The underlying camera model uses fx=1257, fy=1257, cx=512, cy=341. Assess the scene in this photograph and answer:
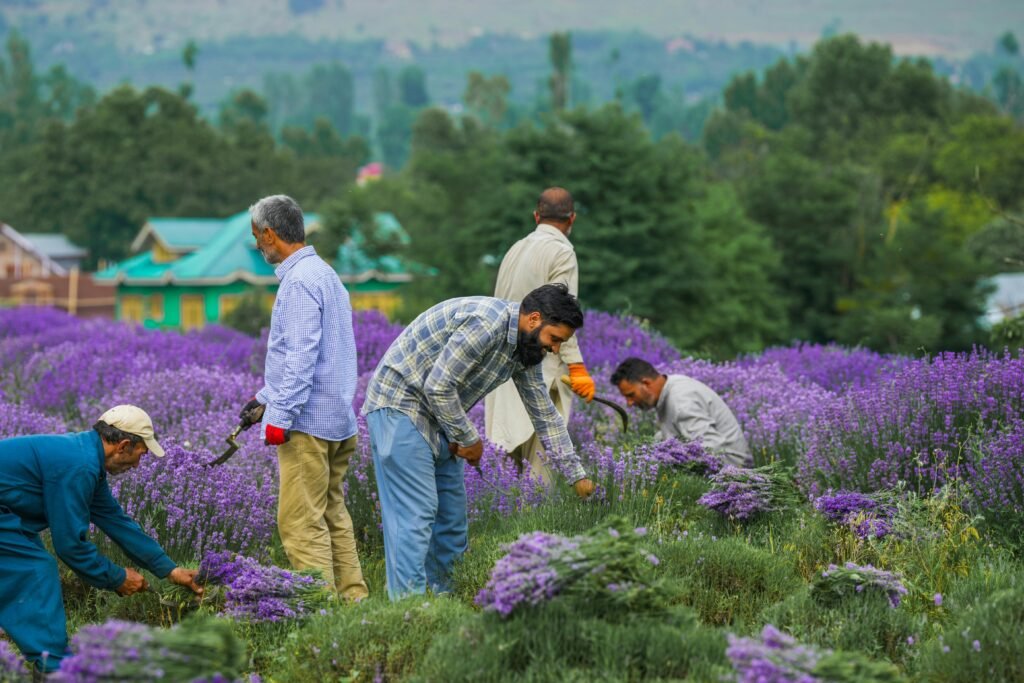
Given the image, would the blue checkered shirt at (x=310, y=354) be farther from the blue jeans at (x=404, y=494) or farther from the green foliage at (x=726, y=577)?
the green foliage at (x=726, y=577)

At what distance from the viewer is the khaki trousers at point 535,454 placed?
671 cm

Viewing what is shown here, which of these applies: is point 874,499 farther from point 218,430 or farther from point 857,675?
point 218,430

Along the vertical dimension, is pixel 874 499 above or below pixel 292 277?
below

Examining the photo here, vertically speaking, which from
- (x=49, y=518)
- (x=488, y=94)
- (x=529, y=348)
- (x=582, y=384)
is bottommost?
(x=49, y=518)

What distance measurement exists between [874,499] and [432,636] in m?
2.52

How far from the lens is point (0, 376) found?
10180 millimetres

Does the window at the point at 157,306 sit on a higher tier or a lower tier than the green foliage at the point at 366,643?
lower

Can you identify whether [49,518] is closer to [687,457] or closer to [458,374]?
[458,374]

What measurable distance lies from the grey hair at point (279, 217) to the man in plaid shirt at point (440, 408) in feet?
2.29

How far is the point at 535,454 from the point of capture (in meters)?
6.91

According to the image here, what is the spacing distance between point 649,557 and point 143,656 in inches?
67.8

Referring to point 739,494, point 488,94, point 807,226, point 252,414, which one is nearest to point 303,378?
point 252,414

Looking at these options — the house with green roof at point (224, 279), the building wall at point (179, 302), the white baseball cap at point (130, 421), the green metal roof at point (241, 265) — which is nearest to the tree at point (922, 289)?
the house with green roof at point (224, 279)

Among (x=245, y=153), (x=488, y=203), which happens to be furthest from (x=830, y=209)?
(x=245, y=153)
